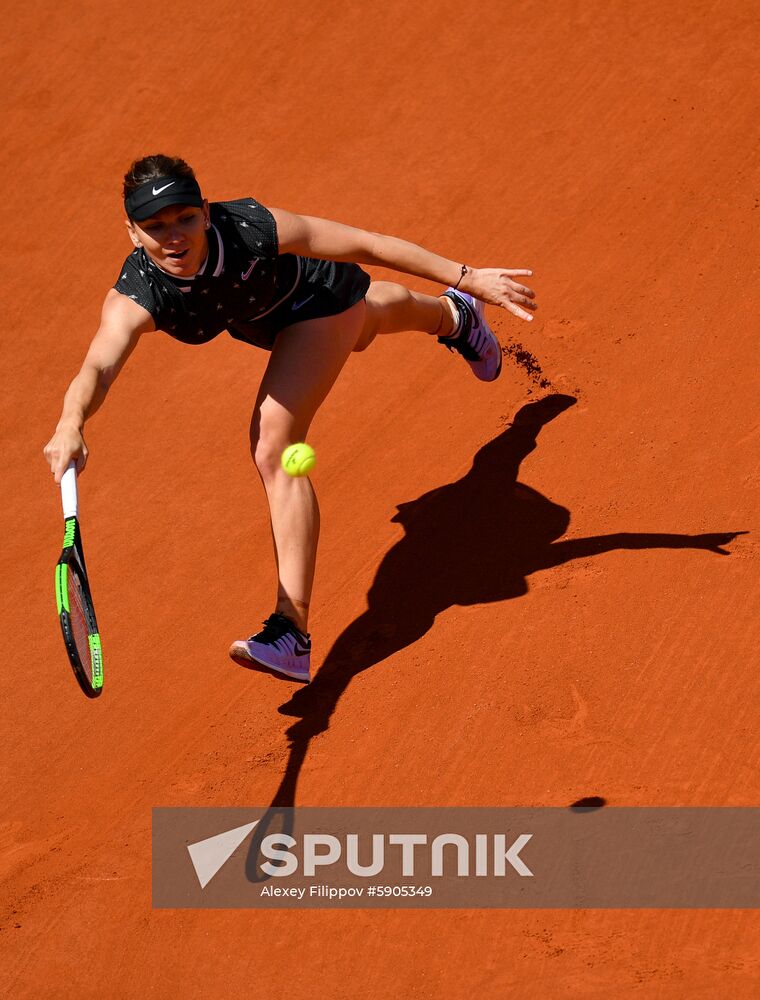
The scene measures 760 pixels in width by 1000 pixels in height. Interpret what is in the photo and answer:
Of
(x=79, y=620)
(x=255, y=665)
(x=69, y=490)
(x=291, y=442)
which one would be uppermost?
(x=291, y=442)

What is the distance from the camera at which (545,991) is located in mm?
3234

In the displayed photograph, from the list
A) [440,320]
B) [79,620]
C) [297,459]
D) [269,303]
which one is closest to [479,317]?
[440,320]

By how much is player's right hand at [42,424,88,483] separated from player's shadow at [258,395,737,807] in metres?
1.29

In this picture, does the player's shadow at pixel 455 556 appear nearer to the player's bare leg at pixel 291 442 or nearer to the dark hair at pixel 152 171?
the player's bare leg at pixel 291 442

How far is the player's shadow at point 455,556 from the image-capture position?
434 cm

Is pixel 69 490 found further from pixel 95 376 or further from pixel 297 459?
pixel 297 459

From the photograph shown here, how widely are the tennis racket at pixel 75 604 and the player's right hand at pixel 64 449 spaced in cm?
3

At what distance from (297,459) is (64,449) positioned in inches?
33.8

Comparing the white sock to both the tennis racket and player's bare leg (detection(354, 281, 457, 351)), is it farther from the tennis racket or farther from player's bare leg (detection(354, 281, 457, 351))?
the tennis racket

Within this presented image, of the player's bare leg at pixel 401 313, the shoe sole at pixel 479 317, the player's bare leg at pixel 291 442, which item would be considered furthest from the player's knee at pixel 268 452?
the shoe sole at pixel 479 317

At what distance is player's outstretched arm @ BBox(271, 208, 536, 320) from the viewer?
3982 millimetres

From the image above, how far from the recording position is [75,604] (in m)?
3.58

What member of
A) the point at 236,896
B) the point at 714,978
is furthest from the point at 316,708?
the point at 714,978

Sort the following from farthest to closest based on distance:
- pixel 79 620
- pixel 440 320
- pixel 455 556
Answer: pixel 440 320
pixel 455 556
pixel 79 620
